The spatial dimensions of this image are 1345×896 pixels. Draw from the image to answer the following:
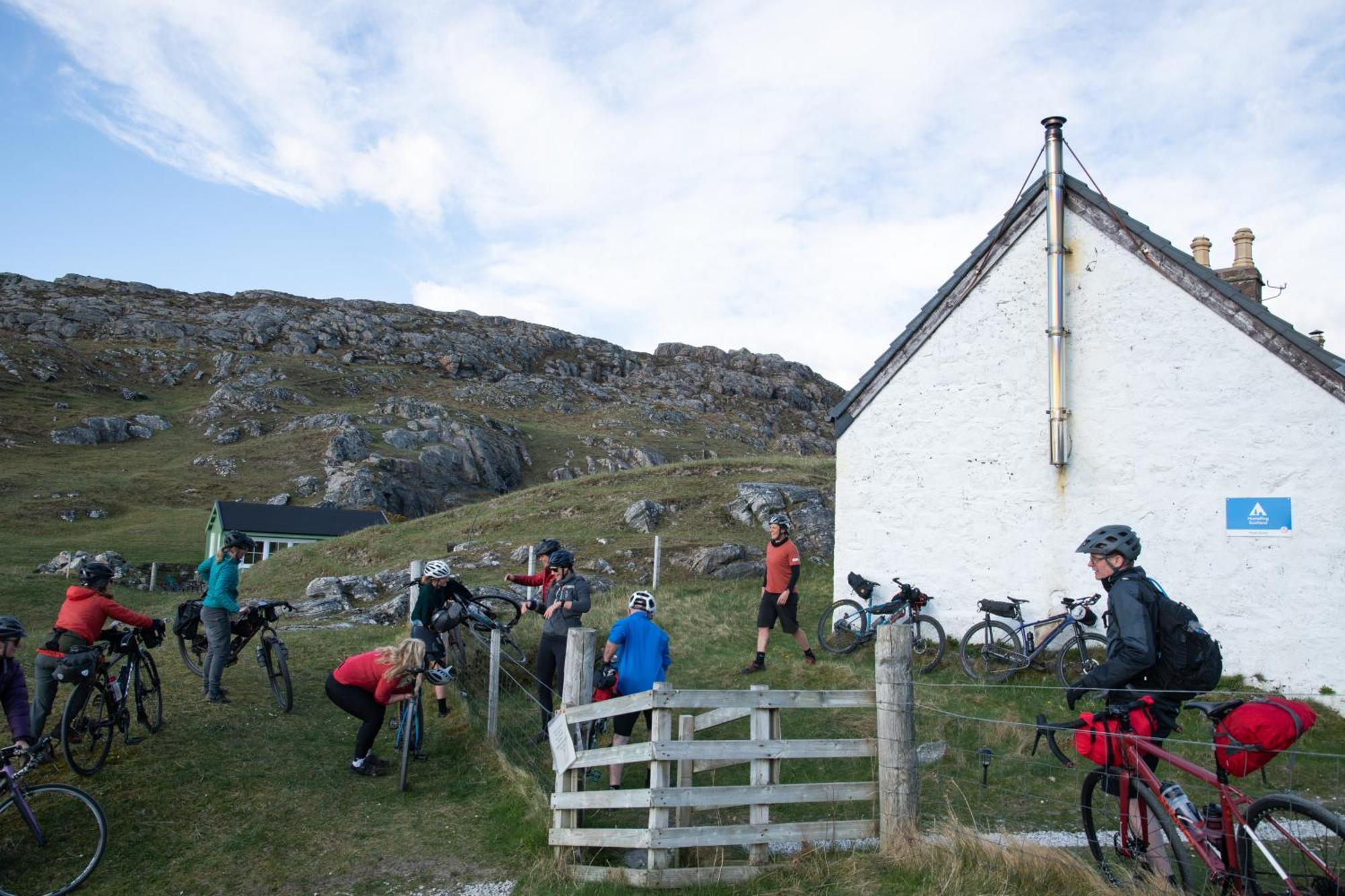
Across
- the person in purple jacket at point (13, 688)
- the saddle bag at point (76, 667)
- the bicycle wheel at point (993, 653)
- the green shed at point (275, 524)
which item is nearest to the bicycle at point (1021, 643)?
the bicycle wheel at point (993, 653)

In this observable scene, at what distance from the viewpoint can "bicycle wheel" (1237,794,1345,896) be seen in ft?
14.4

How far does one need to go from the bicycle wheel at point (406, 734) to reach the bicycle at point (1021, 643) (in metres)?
7.61

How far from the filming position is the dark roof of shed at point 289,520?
42.2 metres

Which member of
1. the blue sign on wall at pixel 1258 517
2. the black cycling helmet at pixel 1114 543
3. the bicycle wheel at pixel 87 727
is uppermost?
the blue sign on wall at pixel 1258 517

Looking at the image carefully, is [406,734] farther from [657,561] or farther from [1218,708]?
[657,561]

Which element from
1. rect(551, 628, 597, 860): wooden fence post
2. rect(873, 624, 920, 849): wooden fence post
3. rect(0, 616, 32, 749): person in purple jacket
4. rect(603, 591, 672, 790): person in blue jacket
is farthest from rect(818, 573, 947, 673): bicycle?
rect(0, 616, 32, 749): person in purple jacket

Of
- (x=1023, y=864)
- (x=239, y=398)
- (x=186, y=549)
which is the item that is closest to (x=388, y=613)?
(x=1023, y=864)

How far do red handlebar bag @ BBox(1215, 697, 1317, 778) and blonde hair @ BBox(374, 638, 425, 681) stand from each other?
6.78m

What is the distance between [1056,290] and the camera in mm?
12609

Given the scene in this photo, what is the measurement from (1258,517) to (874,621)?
17.9ft

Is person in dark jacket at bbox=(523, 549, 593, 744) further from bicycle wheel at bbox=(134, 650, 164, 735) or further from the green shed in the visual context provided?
the green shed

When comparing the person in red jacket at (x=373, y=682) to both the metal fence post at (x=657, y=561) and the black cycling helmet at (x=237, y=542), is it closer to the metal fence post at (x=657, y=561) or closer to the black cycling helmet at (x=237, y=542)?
the black cycling helmet at (x=237, y=542)

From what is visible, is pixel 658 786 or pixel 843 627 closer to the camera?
pixel 658 786

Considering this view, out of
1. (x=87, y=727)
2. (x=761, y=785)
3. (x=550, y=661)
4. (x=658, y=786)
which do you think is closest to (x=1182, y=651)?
(x=761, y=785)
